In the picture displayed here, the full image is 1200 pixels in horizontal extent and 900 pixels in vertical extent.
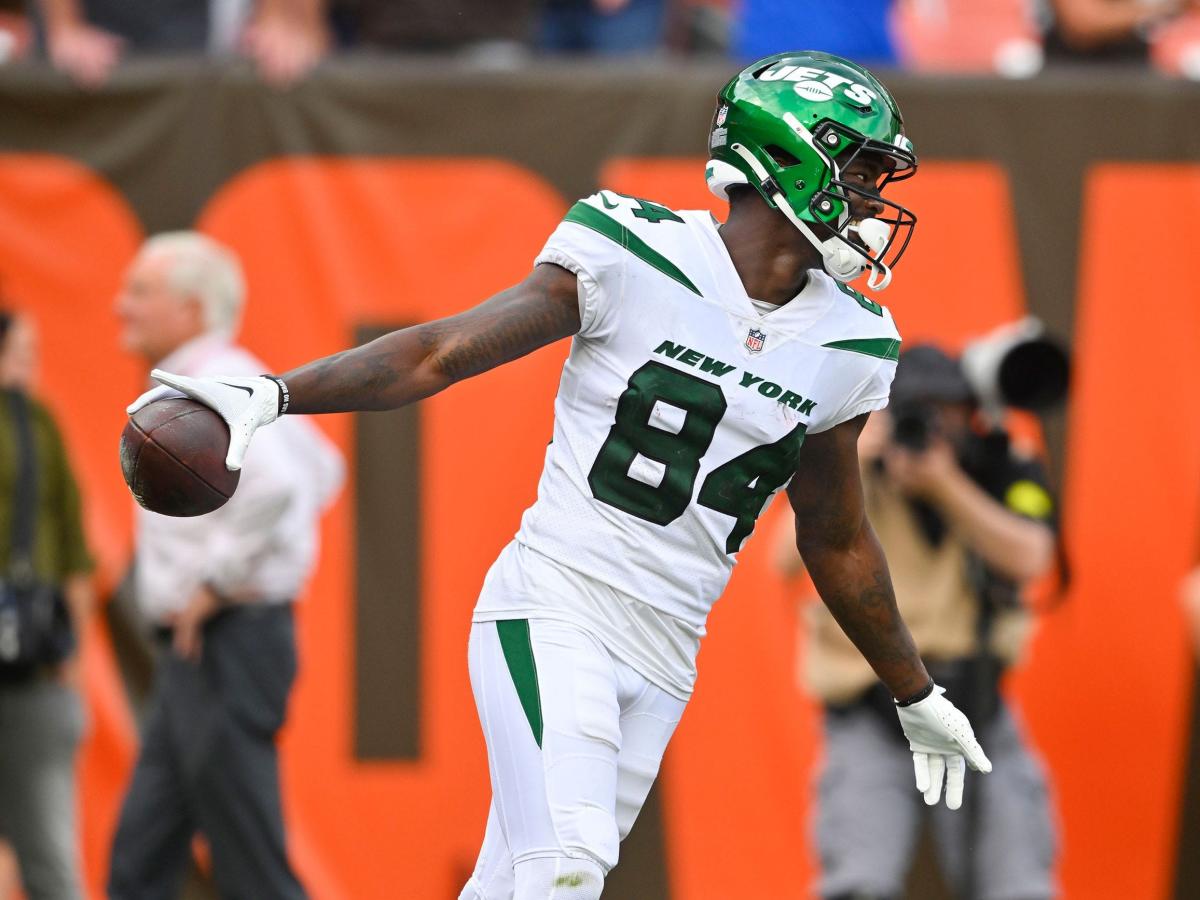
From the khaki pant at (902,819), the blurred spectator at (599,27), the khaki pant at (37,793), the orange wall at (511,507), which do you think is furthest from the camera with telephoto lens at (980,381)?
the khaki pant at (37,793)

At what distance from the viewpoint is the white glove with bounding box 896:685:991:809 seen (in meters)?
3.63

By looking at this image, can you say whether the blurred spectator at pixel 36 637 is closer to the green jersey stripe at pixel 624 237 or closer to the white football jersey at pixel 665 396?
the white football jersey at pixel 665 396

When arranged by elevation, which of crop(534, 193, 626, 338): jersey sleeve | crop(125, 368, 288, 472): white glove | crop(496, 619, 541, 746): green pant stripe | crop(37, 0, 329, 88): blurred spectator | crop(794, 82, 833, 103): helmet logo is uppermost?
crop(37, 0, 329, 88): blurred spectator

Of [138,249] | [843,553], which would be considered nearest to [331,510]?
[138,249]

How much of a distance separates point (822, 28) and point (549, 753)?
13.2ft

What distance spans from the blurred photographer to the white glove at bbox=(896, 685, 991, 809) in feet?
3.96

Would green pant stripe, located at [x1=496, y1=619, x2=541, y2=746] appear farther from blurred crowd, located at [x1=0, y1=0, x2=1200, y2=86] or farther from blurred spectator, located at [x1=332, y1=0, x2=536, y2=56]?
blurred spectator, located at [x1=332, y1=0, x2=536, y2=56]

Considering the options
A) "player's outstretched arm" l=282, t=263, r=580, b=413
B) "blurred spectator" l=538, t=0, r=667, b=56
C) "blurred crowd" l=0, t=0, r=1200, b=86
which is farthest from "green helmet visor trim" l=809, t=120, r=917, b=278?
"blurred spectator" l=538, t=0, r=667, b=56

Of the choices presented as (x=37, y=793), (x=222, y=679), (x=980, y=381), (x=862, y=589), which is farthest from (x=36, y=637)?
(x=980, y=381)

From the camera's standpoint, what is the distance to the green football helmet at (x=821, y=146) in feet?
10.8

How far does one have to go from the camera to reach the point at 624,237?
10.6ft

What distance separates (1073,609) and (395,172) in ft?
9.07

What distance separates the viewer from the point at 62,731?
5.27 m

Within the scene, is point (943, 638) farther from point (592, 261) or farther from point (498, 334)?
point (498, 334)
